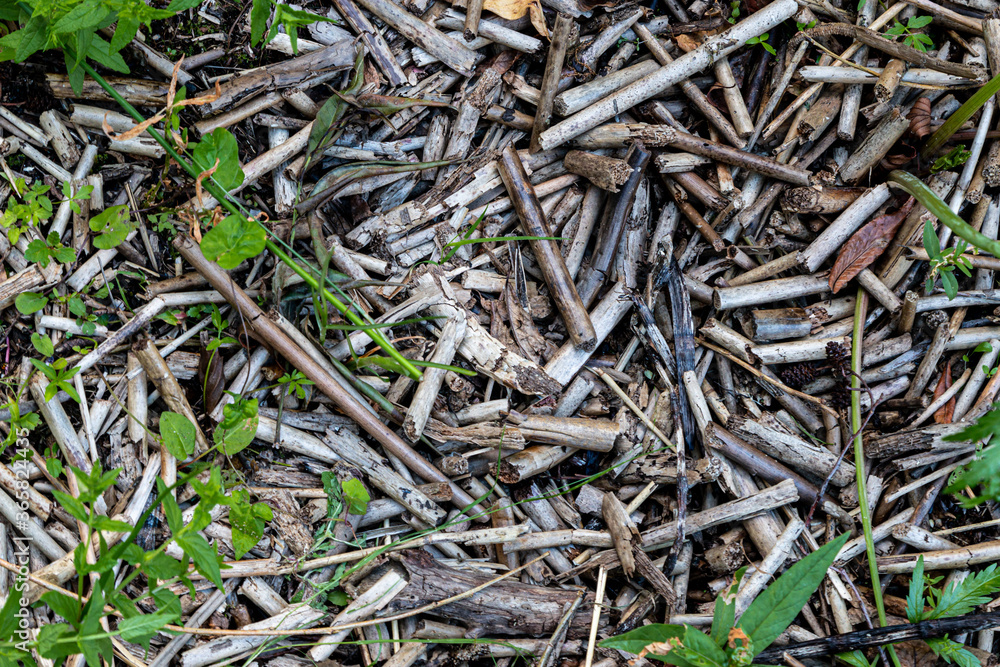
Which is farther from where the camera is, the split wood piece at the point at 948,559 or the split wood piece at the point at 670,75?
the split wood piece at the point at 670,75

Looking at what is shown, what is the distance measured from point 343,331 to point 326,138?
2.71 ft

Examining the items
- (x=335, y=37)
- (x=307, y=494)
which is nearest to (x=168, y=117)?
(x=335, y=37)

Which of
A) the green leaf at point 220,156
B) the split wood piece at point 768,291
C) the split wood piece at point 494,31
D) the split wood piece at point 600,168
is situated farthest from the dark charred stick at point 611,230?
the green leaf at point 220,156

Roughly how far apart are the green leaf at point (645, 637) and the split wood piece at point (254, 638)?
1.16 meters

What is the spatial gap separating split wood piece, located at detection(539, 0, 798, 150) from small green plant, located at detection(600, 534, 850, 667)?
194 cm

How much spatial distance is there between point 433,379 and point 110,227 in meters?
1.46

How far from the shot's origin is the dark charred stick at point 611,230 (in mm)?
2848

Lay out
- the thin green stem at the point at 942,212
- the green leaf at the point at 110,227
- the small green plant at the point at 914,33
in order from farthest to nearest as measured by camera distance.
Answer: the small green plant at the point at 914,33 < the green leaf at the point at 110,227 < the thin green stem at the point at 942,212

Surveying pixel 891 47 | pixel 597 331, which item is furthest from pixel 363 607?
pixel 891 47

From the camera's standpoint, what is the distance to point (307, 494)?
2650 millimetres

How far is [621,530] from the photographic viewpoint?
2.71 metres

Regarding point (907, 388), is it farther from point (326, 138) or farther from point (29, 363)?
point (29, 363)

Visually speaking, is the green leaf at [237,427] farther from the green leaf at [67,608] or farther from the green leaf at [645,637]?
the green leaf at [645,637]

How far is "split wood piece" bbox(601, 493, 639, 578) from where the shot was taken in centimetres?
267
